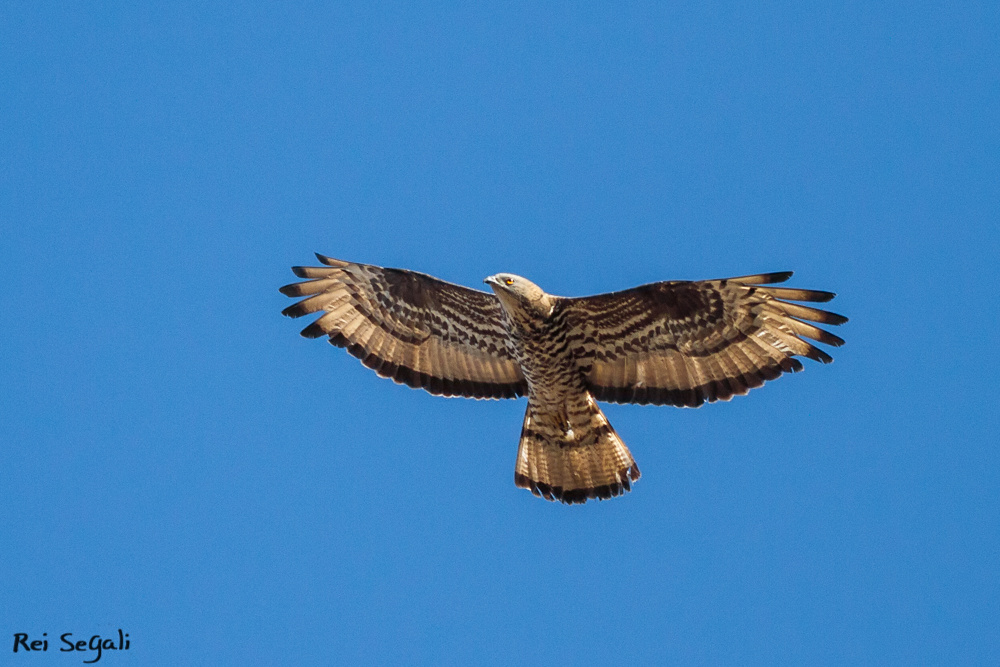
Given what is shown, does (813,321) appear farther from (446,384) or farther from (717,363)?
(446,384)

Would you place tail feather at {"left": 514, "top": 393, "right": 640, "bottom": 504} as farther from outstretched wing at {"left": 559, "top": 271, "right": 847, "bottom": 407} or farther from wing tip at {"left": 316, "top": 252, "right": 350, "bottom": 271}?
wing tip at {"left": 316, "top": 252, "right": 350, "bottom": 271}

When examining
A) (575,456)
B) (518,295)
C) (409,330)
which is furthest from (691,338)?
(409,330)

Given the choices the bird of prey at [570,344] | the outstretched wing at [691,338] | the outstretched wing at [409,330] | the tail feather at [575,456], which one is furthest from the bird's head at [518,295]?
the tail feather at [575,456]

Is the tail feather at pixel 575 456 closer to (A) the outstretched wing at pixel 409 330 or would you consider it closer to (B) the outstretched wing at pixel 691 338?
(B) the outstretched wing at pixel 691 338

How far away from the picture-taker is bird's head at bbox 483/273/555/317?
40.2ft

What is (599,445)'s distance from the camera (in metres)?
13.3

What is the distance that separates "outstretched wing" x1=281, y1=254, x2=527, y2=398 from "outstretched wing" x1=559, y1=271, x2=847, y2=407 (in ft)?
2.93

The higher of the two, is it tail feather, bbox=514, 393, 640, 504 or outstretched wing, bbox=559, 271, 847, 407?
outstretched wing, bbox=559, 271, 847, 407

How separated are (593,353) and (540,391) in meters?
0.62

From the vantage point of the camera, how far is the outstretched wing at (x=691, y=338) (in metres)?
12.7

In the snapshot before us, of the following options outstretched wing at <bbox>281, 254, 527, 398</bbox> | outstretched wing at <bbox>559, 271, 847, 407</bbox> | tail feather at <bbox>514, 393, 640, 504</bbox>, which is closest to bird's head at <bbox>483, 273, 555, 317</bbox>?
outstretched wing at <bbox>559, 271, 847, 407</bbox>

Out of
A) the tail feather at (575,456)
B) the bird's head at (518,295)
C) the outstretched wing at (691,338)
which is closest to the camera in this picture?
the bird's head at (518,295)

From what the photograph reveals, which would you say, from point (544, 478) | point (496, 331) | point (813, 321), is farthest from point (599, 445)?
point (813, 321)

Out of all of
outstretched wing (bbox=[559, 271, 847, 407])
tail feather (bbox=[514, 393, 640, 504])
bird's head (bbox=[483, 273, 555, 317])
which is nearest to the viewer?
bird's head (bbox=[483, 273, 555, 317])
